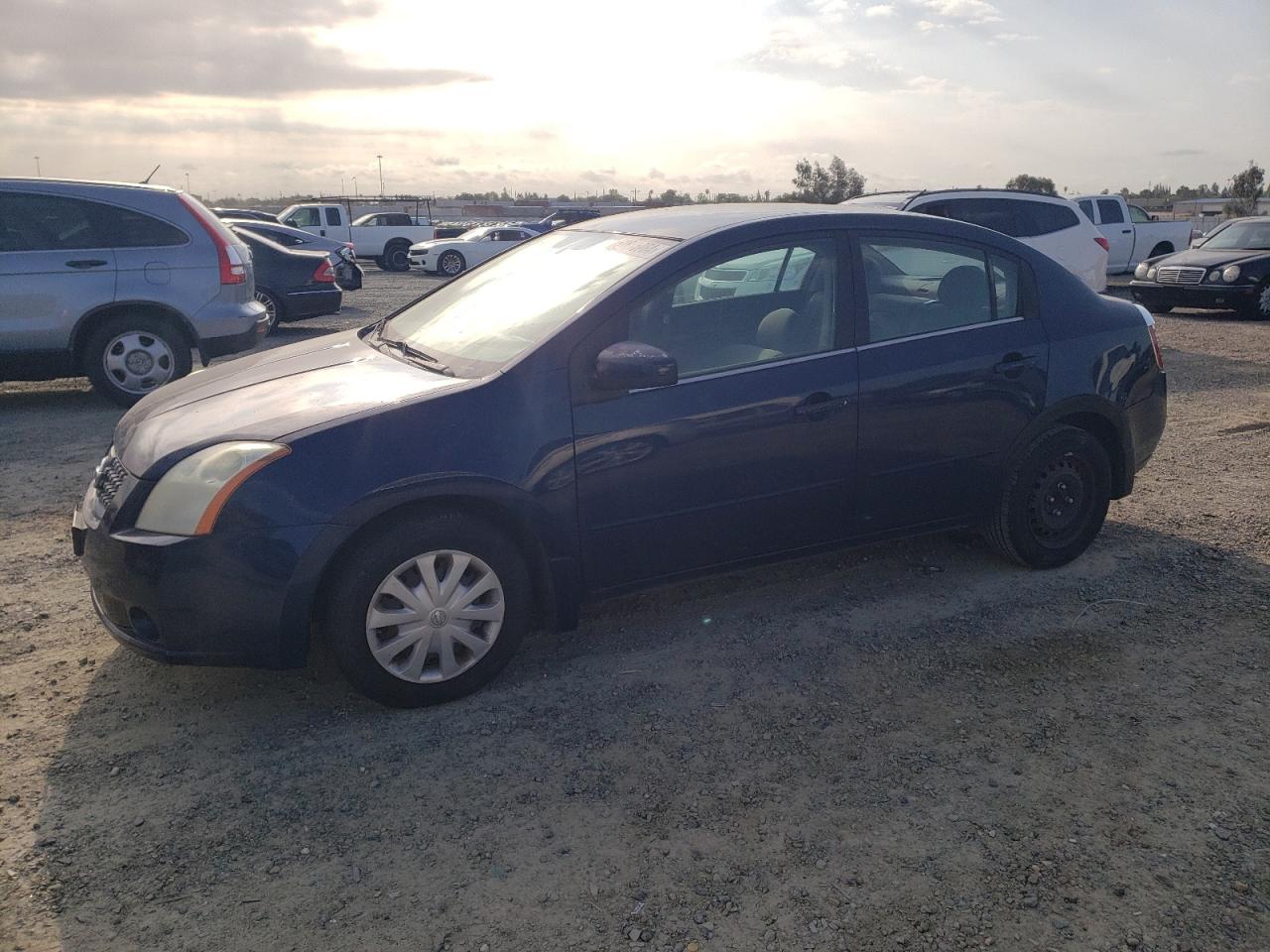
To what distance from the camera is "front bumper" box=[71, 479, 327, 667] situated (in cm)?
329

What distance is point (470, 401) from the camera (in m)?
3.58

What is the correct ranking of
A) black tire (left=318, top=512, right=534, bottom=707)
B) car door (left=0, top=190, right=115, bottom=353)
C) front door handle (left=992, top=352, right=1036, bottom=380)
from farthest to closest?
car door (left=0, top=190, right=115, bottom=353), front door handle (left=992, top=352, right=1036, bottom=380), black tire (left=318, top=512, right=534, bottom=707)

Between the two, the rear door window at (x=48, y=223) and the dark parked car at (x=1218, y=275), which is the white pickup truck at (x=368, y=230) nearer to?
the dark parked car at (x=1218, y=275)

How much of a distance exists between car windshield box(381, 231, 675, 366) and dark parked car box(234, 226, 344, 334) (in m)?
9.16

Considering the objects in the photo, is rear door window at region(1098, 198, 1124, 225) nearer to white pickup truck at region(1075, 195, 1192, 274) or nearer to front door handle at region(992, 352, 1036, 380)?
white pickup truck at region(1075, 195, 1192, 274)

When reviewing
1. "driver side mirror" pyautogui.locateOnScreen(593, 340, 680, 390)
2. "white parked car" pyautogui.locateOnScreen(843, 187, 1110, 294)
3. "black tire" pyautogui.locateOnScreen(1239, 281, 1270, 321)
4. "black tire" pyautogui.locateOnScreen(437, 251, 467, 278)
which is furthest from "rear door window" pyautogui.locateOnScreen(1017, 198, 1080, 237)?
"black tire" pyautogui.locateOnScreen(437, 251, 467, 278)

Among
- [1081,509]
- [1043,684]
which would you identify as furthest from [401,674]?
[1081,509]

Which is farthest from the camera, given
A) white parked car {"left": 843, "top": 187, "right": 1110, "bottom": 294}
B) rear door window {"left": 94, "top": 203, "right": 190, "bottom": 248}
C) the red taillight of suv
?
white parked car {"left": 843, "top": 187, "right": 1110, "bottom": 294}

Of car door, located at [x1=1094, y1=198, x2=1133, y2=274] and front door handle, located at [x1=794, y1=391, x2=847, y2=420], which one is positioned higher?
car door, located at [x1=1094, y1=198, x2=1133, y2=274]

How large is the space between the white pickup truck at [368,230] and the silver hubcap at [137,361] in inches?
878

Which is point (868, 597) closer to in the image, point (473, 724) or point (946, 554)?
point (946, 554)

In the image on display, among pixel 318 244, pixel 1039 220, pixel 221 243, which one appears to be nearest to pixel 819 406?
pixel 221 243

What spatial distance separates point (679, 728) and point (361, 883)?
1.18 meters

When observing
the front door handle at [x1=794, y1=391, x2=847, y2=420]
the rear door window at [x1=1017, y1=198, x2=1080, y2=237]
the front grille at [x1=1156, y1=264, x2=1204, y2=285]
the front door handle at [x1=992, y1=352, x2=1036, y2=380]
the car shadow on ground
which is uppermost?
the rear door window at [x1=1017, y1=198, x2=1080, y2=237]
